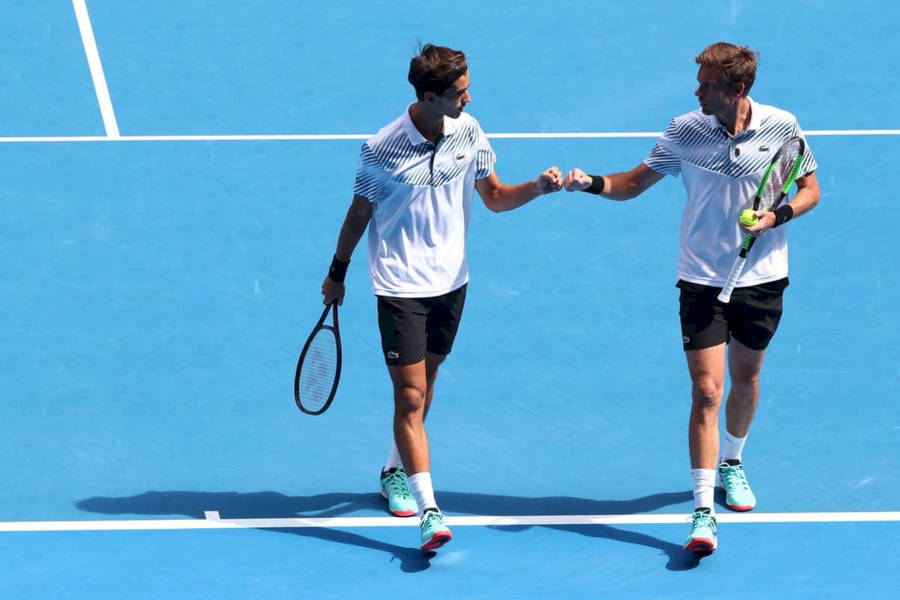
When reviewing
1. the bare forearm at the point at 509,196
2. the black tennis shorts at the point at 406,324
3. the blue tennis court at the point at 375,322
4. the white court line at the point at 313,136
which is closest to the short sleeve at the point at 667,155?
the bare forearm at the point at 509,196

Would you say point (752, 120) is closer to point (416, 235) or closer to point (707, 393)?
point (707, 393)

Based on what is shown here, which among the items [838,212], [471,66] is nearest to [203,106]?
[471,66]

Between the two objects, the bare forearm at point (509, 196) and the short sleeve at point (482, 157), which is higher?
the short sleeve at point (482, 157)

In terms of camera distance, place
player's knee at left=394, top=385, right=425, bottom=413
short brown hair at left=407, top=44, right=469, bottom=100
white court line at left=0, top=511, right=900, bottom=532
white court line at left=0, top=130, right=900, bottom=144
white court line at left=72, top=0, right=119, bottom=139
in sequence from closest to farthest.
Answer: short brown hair at left=407, top=44, right=469, bottom=100 → player's knee at left=394, top=385, right=425, bottom=413 → white court line at left=0, top=511, right=900, bottom=532 → white court line at left=0, top=130, right=900, bottom=144 → white court line at left=72, top=0, right=119, bottom=139

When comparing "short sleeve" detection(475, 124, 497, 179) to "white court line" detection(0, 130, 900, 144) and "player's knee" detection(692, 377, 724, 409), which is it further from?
"white court line" detection(0, 130, 900, 144)

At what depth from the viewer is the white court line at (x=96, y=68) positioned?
11.8 metres

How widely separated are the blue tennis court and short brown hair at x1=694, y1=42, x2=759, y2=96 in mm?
2029

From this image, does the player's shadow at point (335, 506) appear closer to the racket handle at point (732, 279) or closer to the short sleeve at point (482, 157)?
the racket handle at point (732, 279)

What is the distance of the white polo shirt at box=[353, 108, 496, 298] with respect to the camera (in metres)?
7.07

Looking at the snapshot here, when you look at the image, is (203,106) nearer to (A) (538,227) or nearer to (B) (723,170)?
(A) (538,227)

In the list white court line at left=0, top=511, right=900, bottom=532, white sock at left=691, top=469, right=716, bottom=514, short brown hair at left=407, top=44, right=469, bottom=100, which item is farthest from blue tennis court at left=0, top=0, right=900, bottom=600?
short brown hair at left=407, top=44, right=469, bottom=100

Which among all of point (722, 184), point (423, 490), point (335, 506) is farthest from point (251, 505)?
point (722, 184)

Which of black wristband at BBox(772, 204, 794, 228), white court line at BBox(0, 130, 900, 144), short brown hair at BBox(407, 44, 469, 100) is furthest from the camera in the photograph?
white court line at BBox(0, 130, 900, 144)

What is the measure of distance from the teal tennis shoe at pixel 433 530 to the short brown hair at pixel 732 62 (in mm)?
2214
